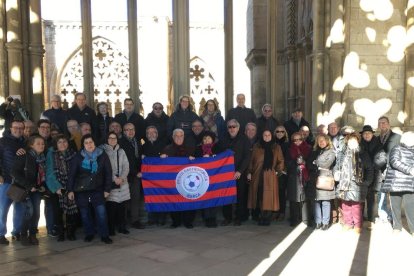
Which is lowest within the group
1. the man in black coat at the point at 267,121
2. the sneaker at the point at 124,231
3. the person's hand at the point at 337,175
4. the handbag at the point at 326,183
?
→ the sneaker at the point at 124,231

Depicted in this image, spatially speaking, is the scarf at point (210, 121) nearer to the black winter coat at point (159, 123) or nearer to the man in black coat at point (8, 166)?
the black winter coat at point (159, 123)

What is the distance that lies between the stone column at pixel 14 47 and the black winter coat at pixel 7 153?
2.15 metres

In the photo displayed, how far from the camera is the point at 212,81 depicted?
760 inches

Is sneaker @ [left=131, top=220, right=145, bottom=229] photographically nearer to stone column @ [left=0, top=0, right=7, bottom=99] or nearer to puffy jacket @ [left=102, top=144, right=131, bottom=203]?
puffy jacket @ [left=102, top=144, right=131, bottom=203]

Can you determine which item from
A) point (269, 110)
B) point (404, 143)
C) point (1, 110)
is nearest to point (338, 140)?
point (404, 143)

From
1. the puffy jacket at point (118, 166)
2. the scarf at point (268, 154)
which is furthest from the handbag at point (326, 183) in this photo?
the puffy jacket at point (118, 166)

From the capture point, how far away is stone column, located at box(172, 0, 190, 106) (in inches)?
275

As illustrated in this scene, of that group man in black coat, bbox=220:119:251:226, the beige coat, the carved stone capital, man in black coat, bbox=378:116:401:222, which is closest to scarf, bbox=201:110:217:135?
man in black coat, bbox=220:119:251:226

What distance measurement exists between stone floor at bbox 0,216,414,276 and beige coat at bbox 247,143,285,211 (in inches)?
15.7

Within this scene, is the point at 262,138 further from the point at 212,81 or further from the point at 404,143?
the point at 212,81

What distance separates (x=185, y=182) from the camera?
571 centimetres

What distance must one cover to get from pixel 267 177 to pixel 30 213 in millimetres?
3119

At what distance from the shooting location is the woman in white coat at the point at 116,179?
5199mm

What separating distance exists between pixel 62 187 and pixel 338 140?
3694 millimetres
